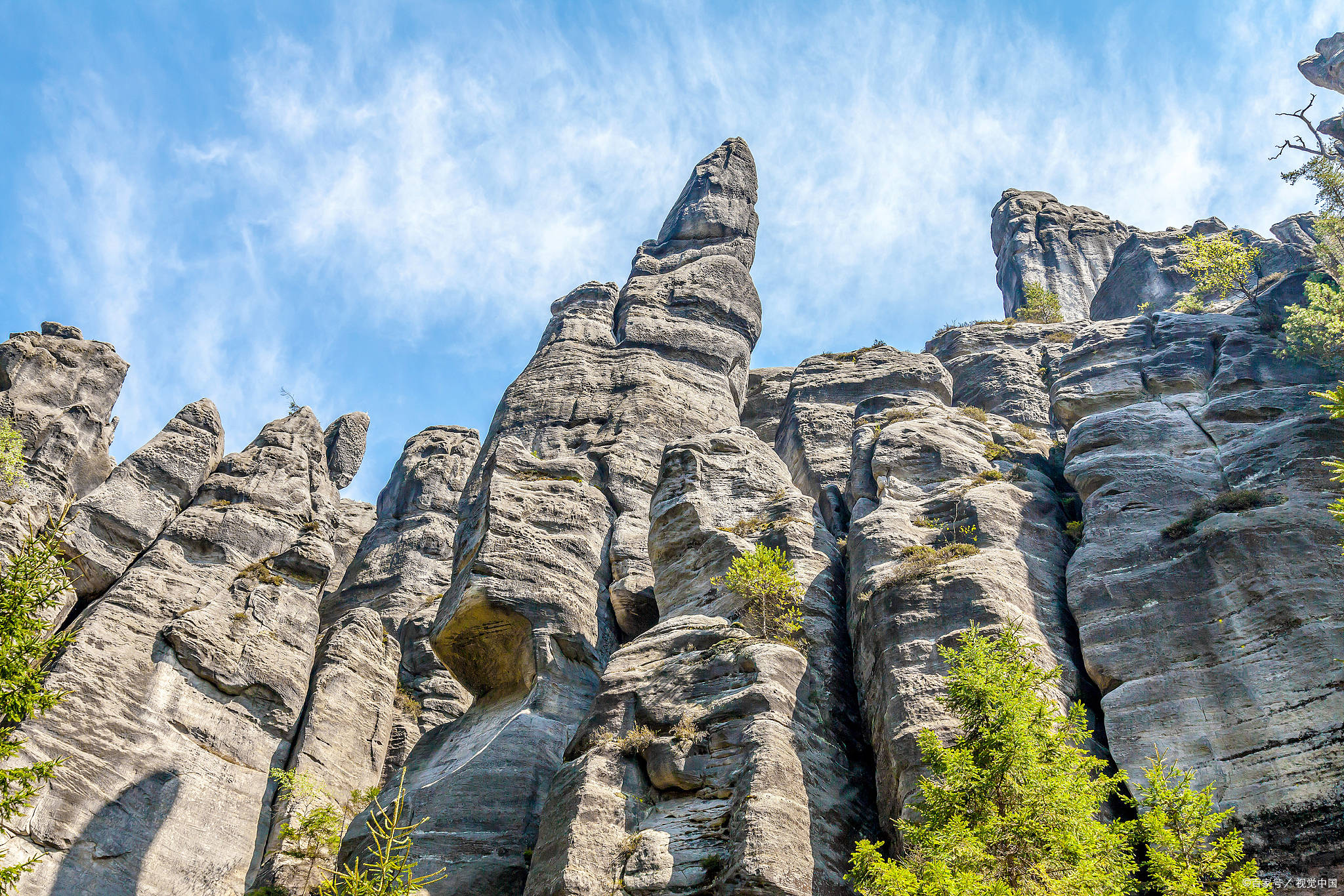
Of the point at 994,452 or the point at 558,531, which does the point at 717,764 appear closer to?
the point at 558,531

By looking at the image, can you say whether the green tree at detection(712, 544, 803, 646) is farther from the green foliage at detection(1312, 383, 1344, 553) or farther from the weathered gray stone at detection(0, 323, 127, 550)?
the weathered gray stone at detection(0, 323, 127, 550)

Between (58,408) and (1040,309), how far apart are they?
173ft

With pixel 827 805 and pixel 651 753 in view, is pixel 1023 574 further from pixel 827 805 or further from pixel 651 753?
pixel 651 753

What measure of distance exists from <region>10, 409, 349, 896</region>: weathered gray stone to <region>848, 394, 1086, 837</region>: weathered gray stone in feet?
64.3

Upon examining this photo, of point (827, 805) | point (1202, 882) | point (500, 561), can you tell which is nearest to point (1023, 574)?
point (827, 805)

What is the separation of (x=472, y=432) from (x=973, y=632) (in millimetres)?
43239

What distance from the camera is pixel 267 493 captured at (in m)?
42.9

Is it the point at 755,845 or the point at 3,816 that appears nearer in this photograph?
the point at 3,816

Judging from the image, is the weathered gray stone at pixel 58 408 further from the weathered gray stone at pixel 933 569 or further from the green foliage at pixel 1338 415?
the green foliage at pixel 1338 415

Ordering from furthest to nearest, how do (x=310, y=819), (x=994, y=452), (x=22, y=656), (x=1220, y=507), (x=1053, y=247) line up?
(x=1053, y=247) → (x=994, y=452) → (x=310, y=819) → (x=1220, y=507) → (x=22, y=656)

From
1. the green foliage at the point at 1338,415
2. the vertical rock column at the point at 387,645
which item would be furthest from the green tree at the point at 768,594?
the vertical rock column at the point at 387,645

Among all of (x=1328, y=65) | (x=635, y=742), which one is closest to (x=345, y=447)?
(x=635, y=742)

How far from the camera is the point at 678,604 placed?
3159 centimetres

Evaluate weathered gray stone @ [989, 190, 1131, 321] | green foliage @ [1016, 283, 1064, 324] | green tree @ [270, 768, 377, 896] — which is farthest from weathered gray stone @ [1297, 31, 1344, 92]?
green tree @ [270, 768, 377, 896]
